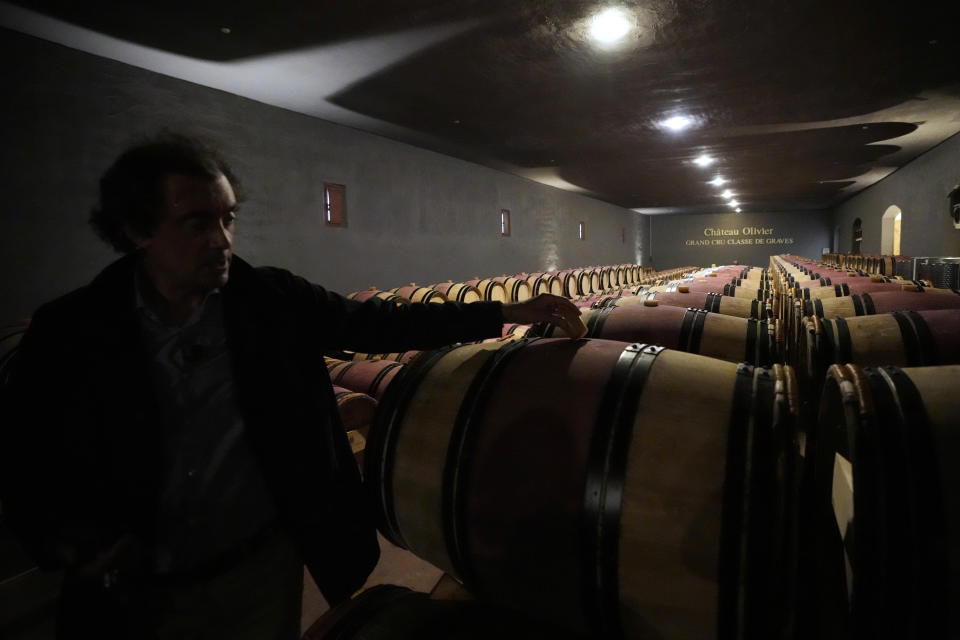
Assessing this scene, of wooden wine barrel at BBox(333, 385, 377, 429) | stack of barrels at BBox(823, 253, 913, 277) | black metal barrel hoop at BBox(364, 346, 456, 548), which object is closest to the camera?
black metal barrel hoop at BBox(364, 346, 456, 548)

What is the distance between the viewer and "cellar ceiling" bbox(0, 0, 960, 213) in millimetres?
3863

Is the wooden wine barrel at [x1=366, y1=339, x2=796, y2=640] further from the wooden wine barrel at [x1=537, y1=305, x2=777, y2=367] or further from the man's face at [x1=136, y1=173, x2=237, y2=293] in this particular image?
the wooden wine barrel at [x1=537, y1=305, x2=777, y2=367]

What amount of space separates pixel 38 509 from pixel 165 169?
0.88 meters

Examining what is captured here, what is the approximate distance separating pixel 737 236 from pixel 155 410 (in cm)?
2804

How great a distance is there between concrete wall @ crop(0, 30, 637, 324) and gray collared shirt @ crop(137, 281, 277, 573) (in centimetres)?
414

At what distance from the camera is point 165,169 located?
4.28 feet

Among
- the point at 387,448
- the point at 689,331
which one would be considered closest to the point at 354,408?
the point at 387,448

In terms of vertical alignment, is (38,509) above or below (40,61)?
below

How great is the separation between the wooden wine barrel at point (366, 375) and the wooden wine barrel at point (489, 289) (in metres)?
3.49

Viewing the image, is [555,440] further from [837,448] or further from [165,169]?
[165,169]

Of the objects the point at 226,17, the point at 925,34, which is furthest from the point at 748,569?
the point at 925,34

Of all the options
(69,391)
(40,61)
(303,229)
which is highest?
(40,61)

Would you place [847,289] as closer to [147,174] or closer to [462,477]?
[462,477]

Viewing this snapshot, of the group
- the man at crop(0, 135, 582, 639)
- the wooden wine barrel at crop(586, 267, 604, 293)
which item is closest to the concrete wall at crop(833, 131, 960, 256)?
the wooden wine barrel at crop(586, 267, 604, 293)
